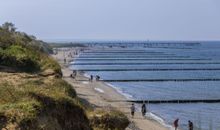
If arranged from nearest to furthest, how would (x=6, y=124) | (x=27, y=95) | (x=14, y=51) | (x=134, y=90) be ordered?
(x=6, y=124), (x=27, y=95), (x=14, y=51), (x=134, y=90)

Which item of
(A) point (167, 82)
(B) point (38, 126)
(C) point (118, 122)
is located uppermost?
(B) point (38, 126)

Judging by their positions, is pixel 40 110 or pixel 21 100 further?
pixel 21 100

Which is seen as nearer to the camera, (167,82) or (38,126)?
(38,126)

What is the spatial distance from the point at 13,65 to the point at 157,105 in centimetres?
2730

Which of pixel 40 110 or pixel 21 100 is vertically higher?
pixel 21 100

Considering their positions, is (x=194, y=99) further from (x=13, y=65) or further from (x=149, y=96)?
(x=13, y=65)

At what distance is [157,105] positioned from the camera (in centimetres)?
4903

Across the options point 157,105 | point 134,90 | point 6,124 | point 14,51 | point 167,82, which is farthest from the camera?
point 167,82

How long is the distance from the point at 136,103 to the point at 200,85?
24423 mm

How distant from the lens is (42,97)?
12.2 metres

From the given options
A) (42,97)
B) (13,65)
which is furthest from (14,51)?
(42,97)

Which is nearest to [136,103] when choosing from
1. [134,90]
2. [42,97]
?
[134,90]

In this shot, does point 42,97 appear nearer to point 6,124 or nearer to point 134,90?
point 6,124

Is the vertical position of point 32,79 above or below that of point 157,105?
above
